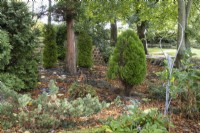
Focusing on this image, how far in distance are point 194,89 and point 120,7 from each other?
16.4ft

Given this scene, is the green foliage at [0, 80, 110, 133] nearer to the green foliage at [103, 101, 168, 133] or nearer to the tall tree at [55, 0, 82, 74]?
the green foliage at [103, 101, 168, 133]

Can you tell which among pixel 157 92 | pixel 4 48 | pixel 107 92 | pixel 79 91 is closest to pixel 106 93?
pixel 107 92

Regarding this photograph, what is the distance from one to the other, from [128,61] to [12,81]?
235 centimetres

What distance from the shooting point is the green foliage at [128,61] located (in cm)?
509

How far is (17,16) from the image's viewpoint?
16.5 ft

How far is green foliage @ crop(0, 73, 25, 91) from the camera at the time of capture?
15.4 feet

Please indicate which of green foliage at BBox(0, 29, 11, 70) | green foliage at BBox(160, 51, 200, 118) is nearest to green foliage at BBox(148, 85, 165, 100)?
green foliage at BBox(160, 51, 200, 118)

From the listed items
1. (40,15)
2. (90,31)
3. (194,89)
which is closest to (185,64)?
(194,89)

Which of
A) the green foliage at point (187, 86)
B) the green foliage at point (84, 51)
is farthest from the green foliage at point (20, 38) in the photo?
the green foliage at point (187, 86)

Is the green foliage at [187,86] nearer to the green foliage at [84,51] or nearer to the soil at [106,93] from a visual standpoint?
the soil at [106,93]

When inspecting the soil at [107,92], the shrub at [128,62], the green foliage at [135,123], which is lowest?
the soil at [107,92]

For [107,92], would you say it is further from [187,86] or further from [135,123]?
[135,123]

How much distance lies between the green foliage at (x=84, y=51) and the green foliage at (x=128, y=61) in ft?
9.90

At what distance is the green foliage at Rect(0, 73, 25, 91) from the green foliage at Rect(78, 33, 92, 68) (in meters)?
3.37
